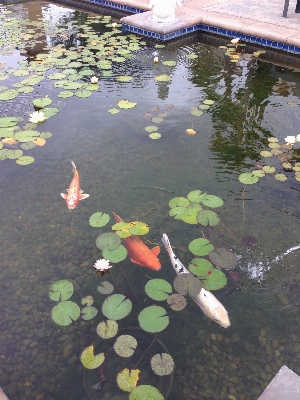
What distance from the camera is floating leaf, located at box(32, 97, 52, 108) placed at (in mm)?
4051

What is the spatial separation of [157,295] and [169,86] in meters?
3.02

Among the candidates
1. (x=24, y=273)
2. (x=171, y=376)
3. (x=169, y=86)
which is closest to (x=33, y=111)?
(x=169, y=86)

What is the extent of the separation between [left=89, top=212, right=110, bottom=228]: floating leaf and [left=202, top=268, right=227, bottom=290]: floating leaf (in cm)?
86

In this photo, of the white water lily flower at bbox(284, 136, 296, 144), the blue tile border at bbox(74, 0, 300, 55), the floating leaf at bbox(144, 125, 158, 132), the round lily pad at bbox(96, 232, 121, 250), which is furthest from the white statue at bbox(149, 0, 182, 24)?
the round lily pad at bbox(96, 232, 121, 250)

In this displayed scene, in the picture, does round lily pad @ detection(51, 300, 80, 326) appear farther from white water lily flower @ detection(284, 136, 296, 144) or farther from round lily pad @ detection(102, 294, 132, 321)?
white water lily flower @ detection(284, 136, 296, 144)

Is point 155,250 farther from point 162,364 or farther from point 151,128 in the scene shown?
point 151,128

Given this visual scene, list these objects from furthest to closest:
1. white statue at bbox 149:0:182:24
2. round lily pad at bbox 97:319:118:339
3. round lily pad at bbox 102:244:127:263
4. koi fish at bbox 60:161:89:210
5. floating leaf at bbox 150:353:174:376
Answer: white statue at bbox 149:0:182:24 → koi fish at bbox 60:161:89:210 → round lily pad at bbox 102:244:127:263 → round lily pad at bbox 97:319:118:339 → floating leaf at bbox 150:353:174:376

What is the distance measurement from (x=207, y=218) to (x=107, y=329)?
3.58 feet

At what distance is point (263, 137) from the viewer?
354 cm

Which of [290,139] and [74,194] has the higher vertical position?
[290,139]

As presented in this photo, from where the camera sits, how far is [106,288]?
7.40 ft

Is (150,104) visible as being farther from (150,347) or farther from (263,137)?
(150,347)

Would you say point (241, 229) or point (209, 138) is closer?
point (241, 229)

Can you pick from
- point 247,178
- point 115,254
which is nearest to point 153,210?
point 115,254
